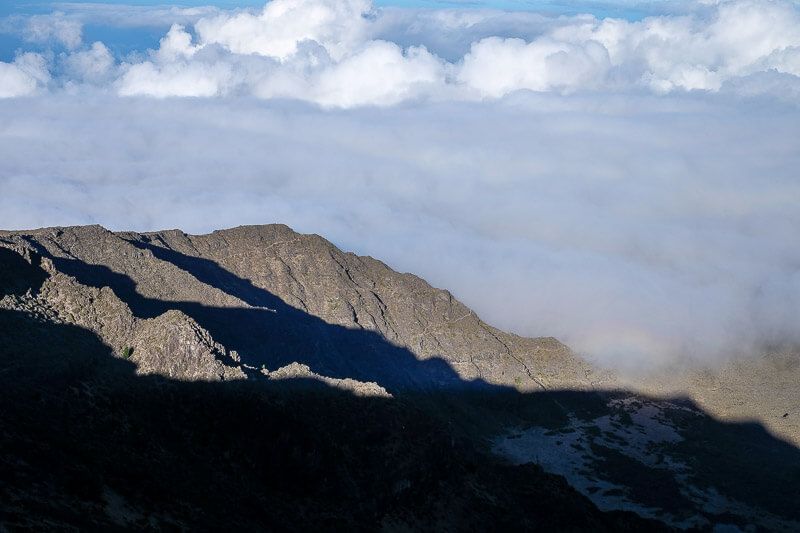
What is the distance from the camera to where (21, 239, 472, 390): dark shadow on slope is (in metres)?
98.8

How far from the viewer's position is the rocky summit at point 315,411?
56.3 meters

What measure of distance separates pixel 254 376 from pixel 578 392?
78.1 m

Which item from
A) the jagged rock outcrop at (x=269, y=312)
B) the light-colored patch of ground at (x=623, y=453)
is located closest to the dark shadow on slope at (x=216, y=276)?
the jagged rock outcrop at (x=269, y=312)

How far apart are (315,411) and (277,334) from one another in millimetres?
37724

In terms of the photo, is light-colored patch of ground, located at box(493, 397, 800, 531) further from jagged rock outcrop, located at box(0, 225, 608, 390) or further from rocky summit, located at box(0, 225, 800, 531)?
jagged rock outcrop, located at box(0, 225, 608, 390)

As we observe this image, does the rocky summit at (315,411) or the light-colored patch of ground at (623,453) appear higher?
the rocky summit at (315,411)

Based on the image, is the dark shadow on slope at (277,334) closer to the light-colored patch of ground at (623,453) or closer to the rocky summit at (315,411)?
the rocky summit at (315,411)

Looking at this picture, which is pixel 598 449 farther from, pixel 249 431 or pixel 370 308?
pixel 249 431

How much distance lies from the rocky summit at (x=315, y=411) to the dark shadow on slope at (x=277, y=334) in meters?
0.39

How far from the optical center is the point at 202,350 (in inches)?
2810

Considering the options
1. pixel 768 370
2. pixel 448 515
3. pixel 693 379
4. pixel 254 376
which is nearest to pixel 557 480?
pixel 448 515

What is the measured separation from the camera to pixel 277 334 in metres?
109

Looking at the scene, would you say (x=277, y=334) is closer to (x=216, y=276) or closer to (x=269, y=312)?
(x=269, y=312)

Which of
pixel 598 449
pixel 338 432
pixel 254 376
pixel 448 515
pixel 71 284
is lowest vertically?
pixel 598 449
